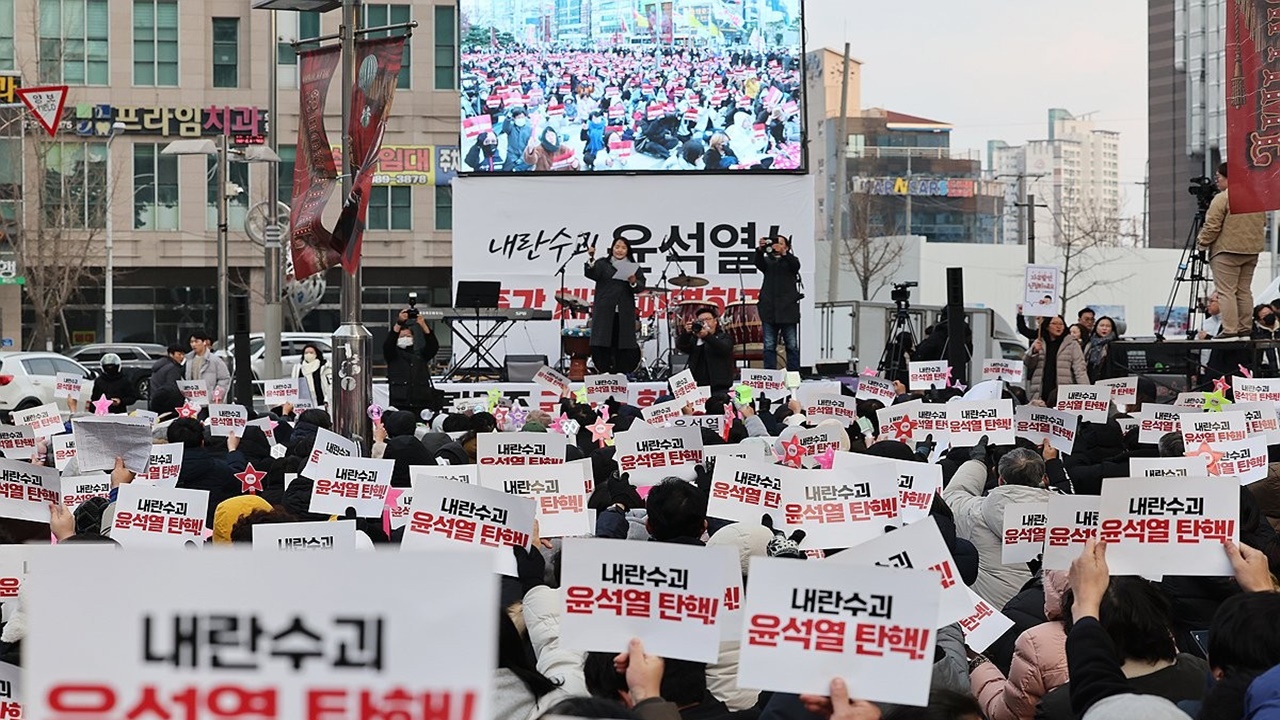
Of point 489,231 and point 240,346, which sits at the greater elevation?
point 489,231

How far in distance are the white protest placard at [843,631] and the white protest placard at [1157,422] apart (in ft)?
26.0

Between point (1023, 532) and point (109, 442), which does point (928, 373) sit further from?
point (1023, 532)

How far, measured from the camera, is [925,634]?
3.85m

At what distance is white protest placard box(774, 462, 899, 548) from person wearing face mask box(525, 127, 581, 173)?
59.5 ft

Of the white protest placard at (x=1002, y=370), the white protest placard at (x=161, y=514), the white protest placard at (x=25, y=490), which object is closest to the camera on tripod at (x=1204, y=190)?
the white protest placard at (x=1002, y=370)

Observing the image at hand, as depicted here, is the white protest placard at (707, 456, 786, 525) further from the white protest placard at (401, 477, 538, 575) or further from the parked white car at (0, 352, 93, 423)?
the parked white car at (0, 352, 93, 423)

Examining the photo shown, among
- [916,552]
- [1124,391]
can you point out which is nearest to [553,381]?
[1124,391]

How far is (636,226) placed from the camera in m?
25.1

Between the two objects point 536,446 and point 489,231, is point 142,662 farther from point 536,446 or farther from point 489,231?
point 489,231

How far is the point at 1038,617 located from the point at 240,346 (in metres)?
16.0

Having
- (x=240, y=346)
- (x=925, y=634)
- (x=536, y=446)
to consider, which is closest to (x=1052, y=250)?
(x=240, y=346)

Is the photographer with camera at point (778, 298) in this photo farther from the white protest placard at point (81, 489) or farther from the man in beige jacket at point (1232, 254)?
the white protest placard at point (81, 489)

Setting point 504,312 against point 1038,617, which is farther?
point 504,312

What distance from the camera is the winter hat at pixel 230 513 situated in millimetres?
7242
